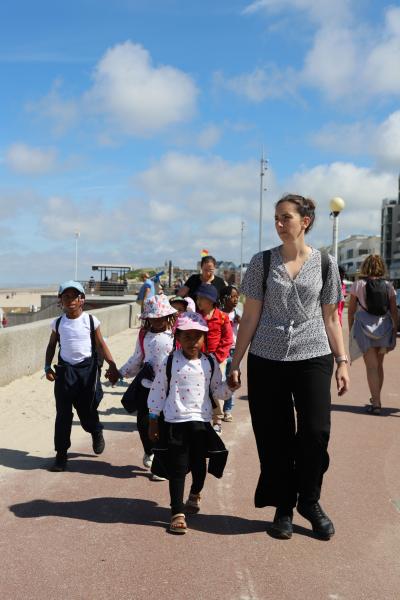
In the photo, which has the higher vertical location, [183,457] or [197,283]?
[197,283]

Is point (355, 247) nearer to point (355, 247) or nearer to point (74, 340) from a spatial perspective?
point (355, 247)

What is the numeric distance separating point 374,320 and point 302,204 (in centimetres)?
441

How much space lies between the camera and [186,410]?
4.27 metres

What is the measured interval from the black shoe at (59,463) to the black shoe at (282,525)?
6.63 feet

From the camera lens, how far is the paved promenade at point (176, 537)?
3373mm

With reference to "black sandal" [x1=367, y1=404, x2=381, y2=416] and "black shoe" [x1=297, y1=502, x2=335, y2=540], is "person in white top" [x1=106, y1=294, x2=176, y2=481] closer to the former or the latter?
"black shoe" [x1=297, y1=502, x2=335, y2=540]

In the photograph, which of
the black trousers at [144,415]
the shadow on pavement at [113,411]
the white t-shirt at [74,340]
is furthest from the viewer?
the shadow on pavement at [113,411]

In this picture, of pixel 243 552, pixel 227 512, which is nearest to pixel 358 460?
pixel 227 512

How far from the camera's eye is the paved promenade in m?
3.37

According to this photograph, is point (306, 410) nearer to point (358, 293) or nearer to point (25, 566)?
point (25, 566)

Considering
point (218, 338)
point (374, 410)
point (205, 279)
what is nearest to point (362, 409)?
point (374, 410)

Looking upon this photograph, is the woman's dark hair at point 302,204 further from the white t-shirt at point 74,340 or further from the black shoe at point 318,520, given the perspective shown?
the white t-shirt at point 74,340

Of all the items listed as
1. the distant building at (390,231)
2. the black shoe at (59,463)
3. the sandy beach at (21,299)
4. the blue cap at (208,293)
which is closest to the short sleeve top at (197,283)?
the blue cap at (208,293)

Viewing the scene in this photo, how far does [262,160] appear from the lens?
47.0 m
